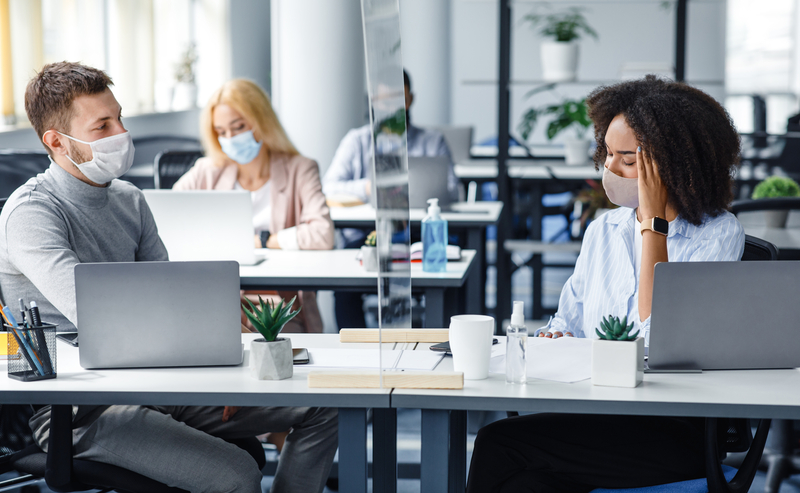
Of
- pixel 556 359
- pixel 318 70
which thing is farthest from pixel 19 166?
pixel 556 359

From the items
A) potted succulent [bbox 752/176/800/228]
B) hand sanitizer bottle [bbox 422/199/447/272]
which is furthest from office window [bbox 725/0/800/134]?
hand sanitizer bottle [bbox 422/199/447/272]

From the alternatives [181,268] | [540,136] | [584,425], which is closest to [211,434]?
[181,268]

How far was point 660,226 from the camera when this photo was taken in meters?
1.67

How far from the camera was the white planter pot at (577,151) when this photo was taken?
4.45 metres

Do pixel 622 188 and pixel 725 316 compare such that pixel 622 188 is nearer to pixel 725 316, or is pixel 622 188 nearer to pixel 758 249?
pixel 758 249

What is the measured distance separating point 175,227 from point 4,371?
3.29ft

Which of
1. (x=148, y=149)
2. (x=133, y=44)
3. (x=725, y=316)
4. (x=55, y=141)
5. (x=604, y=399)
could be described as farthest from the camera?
(x=133, y=44)

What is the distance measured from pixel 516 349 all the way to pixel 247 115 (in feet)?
6.08

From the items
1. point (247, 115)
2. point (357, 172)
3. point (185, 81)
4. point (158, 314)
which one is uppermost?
point (185, 81)

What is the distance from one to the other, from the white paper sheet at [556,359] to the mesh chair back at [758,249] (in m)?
0.39

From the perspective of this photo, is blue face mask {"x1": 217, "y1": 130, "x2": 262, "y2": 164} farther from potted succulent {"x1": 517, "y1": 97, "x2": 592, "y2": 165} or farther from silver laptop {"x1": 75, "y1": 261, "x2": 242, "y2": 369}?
potted succulent {"x1": 517, "y1": 97, "x2": 592, "y2": 165}

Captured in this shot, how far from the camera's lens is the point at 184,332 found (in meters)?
1.42

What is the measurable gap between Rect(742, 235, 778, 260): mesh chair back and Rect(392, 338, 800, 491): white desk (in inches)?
13.1

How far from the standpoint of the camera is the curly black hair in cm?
170
